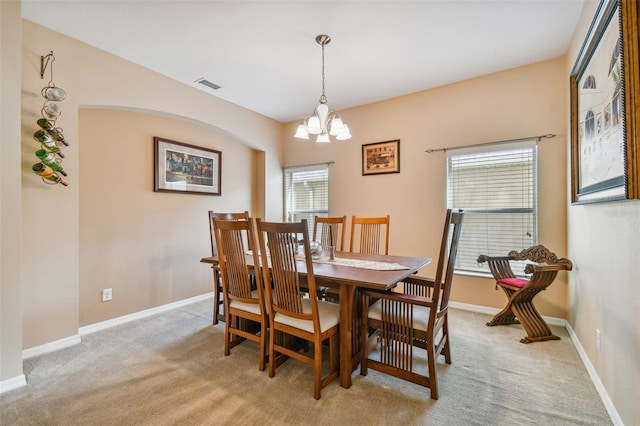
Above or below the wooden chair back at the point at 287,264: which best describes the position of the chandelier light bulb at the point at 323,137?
above

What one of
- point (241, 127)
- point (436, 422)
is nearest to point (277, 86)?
point (241, 127)

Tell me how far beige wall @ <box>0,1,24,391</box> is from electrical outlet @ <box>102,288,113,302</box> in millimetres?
1016

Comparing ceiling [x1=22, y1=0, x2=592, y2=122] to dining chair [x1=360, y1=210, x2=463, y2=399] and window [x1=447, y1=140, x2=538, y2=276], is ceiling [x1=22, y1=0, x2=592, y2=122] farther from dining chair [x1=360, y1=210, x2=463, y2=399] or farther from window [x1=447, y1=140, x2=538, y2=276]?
dining chair [x1=360, y1=210, x2=463, y2=399]

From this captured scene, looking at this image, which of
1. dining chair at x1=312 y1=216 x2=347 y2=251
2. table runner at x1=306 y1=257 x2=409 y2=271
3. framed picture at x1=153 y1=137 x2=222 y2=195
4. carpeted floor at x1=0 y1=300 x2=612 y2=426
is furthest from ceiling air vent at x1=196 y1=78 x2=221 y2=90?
carpeted floor at x1=0 y1=300 x2=612 y2=426

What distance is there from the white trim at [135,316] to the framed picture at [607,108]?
412cm

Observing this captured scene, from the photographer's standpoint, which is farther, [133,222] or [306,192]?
[306,192]

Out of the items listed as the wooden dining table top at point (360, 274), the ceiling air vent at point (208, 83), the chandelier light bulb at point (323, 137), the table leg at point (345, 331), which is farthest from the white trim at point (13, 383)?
the ceiling air vent at point (208, 83)

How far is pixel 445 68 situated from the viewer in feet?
10.1

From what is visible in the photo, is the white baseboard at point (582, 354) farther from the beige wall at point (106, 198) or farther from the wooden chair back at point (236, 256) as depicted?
the beige wall at point (106, 198)

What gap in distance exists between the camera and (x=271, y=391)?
186 centimetres

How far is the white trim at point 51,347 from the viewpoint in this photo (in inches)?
90.3

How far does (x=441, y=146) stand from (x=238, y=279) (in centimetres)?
285

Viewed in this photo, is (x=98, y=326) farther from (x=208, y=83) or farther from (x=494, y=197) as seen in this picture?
(x=494, y=197)

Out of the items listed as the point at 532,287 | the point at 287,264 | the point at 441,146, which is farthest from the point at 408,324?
the point at 441,146
